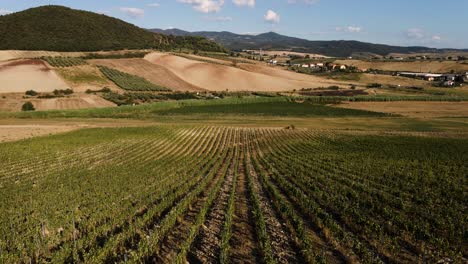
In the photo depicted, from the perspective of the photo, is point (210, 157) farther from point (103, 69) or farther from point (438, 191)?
point (103, 69)

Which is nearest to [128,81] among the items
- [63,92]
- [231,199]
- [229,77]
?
[63,92]

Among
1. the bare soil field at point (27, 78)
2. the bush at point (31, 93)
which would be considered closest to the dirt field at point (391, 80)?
the bare soil field at point (27, 78)

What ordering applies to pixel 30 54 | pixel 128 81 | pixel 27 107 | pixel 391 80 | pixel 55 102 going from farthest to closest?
pixel 391 80 < pixel 30 54 < pixel 128 81 < pixel 55 102 < pixel 27 107

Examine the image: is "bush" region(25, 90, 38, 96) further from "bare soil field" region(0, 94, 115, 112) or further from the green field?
the green field

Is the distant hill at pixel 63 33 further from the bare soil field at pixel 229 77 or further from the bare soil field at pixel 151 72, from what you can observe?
the bare soil field at pixel 229 77

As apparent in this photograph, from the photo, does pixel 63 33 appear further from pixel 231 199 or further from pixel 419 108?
pixel 231 199

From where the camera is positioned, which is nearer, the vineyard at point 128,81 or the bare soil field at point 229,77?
the vineyard at point 128,81

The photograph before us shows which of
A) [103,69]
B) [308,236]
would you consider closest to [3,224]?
[308,236]
